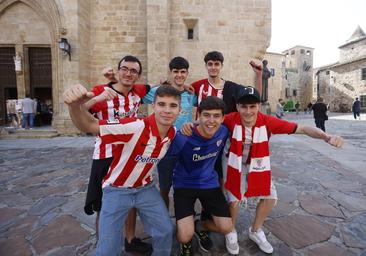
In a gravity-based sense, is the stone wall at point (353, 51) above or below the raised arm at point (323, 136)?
above

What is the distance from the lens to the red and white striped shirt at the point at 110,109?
214 cm

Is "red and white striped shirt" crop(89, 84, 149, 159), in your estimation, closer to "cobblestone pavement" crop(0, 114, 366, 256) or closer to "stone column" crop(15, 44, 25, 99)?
"cobblestone pavement" crop(0, 114, 366, 256)

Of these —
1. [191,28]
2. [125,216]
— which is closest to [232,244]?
[125,216]

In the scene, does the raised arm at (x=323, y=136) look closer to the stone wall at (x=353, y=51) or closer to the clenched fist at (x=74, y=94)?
the clenched fist at (x=74, y=94)

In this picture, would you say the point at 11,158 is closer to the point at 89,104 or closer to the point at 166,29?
the point at 89,104

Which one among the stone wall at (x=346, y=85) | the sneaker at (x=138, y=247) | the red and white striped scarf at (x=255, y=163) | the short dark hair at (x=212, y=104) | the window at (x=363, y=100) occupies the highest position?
the stone wall at (x=346, y=85)

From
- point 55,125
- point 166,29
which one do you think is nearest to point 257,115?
point 166,29

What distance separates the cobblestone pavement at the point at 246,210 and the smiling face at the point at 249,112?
3.94 ft

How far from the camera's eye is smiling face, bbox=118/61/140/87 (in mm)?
2211

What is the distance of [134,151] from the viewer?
193cm

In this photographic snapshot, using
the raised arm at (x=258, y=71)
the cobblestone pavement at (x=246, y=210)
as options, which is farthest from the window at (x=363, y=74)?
the raised arm at (x=258, y=71)

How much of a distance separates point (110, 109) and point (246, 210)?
6.99ft

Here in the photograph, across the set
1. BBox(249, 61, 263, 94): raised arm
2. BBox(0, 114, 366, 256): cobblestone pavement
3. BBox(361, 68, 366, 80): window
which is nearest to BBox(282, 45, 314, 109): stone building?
BBox(361, 68, 366, 80): window

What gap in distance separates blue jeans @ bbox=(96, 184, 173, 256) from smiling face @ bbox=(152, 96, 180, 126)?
0.60 metres
